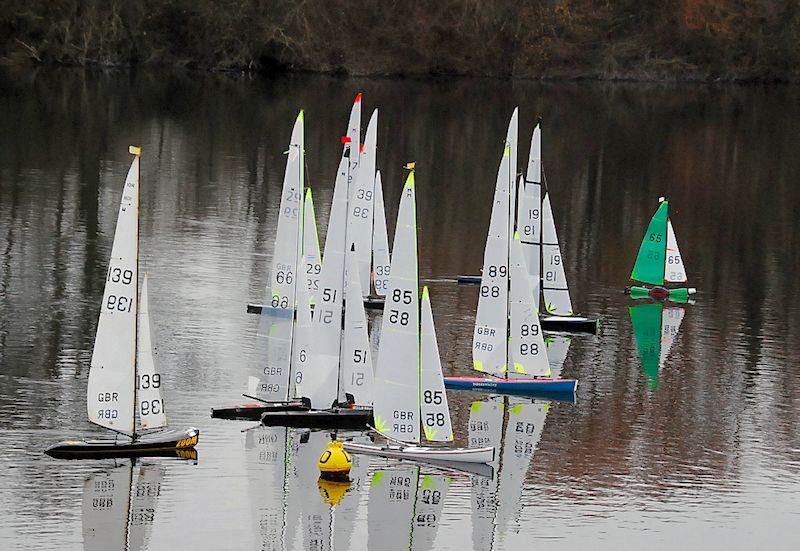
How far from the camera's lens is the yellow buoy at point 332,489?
37.3 metres

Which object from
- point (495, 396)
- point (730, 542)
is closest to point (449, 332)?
point (495, 396)

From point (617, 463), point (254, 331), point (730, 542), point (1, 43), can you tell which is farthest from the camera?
point (1, 43)

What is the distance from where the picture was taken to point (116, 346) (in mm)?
37469

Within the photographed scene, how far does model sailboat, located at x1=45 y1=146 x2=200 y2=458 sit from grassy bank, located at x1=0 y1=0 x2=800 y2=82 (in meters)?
104

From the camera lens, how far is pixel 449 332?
2119 inches

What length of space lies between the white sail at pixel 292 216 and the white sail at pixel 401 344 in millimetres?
6391

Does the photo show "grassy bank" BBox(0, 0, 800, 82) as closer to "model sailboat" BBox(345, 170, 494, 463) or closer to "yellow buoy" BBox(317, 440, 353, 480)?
"model sailboat" BBox(345, 170, 494, 463)

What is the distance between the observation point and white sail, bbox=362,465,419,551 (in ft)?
116

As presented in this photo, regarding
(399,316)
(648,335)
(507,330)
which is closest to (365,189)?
(507,330)

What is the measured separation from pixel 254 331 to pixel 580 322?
35.9 feet

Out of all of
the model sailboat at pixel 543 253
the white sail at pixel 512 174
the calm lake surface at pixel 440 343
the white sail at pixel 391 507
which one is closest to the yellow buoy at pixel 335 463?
the calm lake surface at pixel 440 343

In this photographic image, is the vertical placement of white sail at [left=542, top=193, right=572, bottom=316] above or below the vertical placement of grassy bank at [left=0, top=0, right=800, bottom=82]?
below

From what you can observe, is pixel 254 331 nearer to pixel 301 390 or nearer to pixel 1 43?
pixel 301 390

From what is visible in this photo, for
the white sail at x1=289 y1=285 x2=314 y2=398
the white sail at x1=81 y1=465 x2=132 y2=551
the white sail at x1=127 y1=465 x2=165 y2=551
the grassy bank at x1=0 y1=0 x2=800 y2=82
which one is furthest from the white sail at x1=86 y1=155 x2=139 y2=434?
the grassy bank at x1=0 y1=0 x2=800 y2=82
